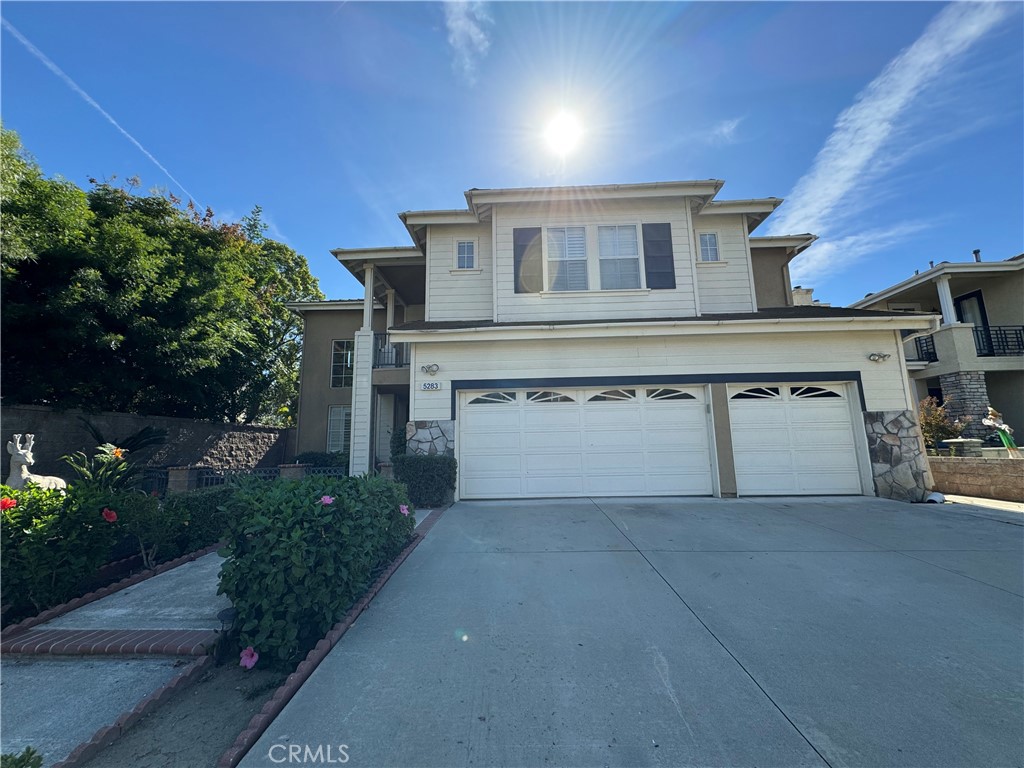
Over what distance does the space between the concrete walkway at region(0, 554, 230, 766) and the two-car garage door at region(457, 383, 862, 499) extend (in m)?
5.05

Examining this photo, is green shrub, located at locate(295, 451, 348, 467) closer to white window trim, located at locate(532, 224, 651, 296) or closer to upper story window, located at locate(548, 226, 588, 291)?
white window trim, located at locate(532, 224, 651, 296)

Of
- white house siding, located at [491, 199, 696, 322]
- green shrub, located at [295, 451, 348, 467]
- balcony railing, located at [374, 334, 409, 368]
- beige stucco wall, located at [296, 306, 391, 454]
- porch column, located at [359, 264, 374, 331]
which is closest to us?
white house siding, located at [491, 199, 696, 322]

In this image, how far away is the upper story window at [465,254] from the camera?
1017 cm

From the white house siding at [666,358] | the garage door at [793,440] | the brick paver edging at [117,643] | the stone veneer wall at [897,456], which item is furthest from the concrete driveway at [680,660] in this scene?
the white house siding at [666,358]

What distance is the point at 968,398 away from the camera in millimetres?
13492

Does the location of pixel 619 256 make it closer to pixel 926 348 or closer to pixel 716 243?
pixel 716 243

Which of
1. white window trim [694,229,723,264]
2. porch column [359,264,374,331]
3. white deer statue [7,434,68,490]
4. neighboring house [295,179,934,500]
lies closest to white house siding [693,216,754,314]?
white window trim [694,229,723,264]

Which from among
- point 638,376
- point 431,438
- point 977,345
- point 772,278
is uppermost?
point 772,278

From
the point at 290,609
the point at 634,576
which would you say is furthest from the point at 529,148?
the point at 290,609

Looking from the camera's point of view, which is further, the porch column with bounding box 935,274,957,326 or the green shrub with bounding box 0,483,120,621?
the porch column with bounding box 935,274,957,326

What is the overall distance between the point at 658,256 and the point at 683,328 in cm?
209
